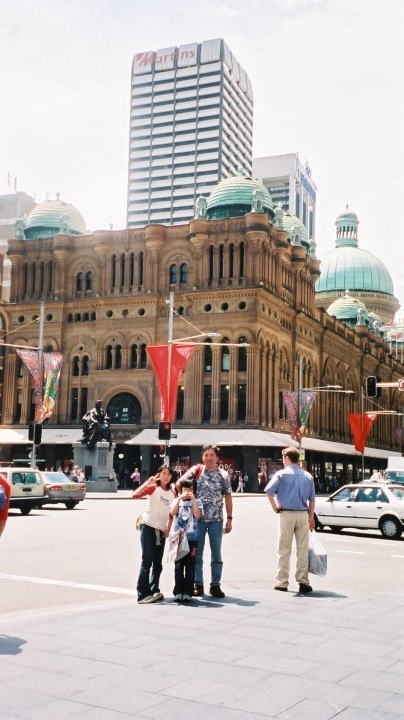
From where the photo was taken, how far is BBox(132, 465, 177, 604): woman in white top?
32.7 ft

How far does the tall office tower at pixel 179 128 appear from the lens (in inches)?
6240

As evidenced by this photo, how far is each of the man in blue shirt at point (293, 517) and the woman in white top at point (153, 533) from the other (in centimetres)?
153

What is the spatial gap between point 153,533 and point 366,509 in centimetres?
1268

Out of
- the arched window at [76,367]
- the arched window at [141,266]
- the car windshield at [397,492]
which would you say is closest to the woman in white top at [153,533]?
the car windshield at [397,492]

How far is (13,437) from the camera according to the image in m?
62.2

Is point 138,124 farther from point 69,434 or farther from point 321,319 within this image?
point 69,434

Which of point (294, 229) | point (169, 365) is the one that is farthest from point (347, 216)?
point (169, 365)

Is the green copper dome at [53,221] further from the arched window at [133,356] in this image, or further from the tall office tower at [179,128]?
the tall office tower at [179,128]

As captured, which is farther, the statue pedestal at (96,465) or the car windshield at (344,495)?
the statue pedestal at (96,465)

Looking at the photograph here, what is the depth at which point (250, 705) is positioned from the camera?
18.6 feet

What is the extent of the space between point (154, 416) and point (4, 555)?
4501cm

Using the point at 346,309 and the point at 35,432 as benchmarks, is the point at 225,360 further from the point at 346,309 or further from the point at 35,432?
the point at 346,309

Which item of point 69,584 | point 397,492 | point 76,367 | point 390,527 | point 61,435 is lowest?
point 69,584

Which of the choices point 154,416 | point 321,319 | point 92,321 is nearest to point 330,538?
point 154,416
